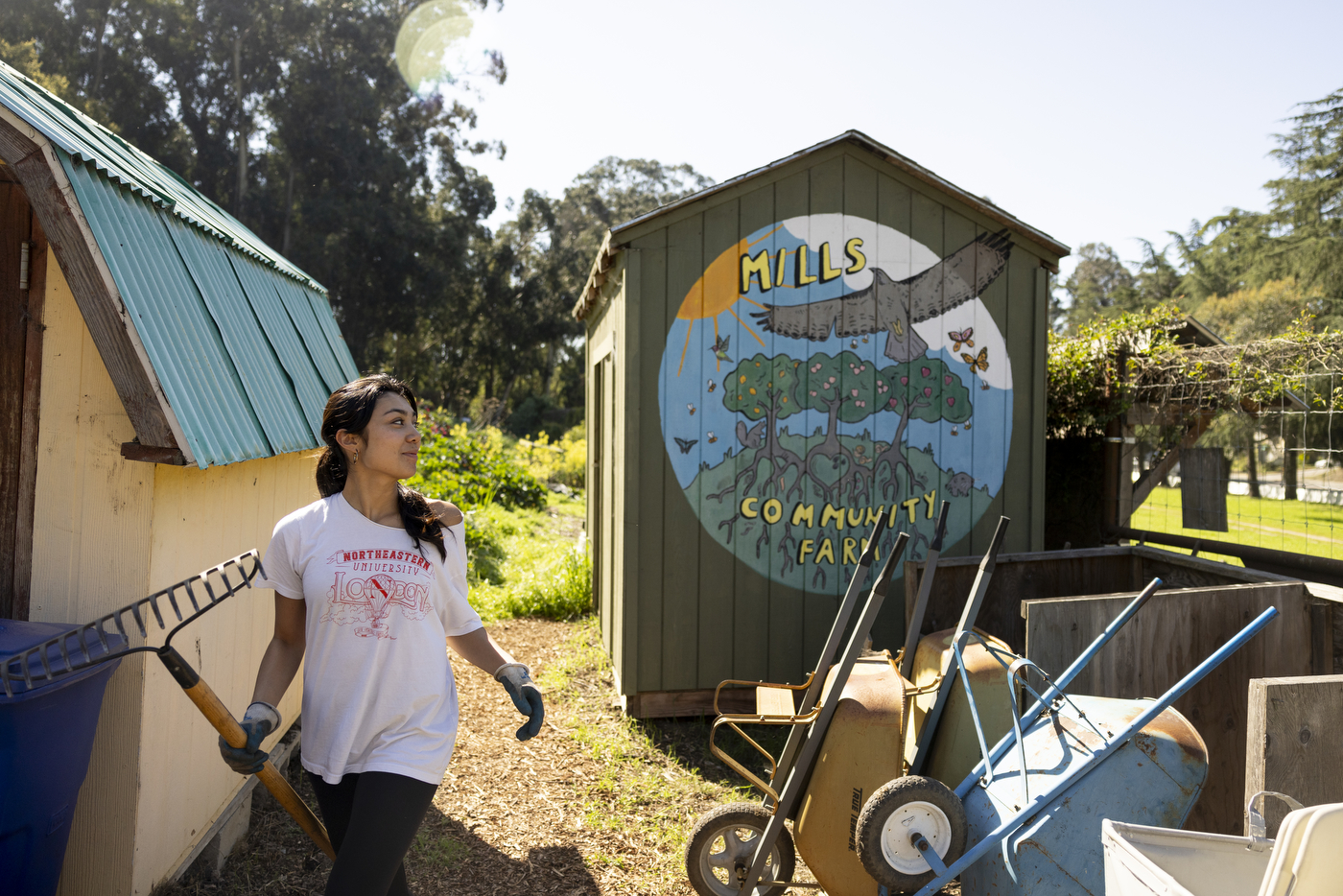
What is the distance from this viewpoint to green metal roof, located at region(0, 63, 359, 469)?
2.58m

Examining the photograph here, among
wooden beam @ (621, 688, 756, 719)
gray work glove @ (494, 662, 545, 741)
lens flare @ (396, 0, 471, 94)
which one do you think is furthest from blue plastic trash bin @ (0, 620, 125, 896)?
lens flare @ (396, 0, 471, 94)

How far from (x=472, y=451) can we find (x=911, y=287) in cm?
1005

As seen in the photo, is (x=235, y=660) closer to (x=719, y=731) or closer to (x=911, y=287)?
Result: (x=719, y=731)

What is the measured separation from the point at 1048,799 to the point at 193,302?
3403 millimetres

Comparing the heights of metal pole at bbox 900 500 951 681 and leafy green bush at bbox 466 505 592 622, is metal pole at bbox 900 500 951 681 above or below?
above

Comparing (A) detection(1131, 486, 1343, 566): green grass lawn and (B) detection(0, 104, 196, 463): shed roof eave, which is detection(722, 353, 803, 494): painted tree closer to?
(B) detection(0, 104, 196, 463): shed roof eave

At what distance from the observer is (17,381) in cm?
271

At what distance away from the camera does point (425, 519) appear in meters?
2.38

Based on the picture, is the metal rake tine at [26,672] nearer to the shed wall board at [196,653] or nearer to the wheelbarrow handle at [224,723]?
the wheelbarrow handle at [224,723]

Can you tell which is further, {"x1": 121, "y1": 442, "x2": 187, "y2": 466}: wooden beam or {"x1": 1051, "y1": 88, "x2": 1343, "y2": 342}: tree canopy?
{"x1": 1051, "y1": 88, "x2": 1343, "y2": 342}: tree canopy

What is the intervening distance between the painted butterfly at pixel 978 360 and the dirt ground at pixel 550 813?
2.93m

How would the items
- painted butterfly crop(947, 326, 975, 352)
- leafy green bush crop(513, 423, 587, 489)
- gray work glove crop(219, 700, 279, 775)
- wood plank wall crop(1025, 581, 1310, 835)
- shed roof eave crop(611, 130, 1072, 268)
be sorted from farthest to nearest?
leafy green bush crop(513, 423, 587, 489), painted butterfly crop(947, 326, 975, 352), shed roof eave crop(611, 130, 1072, 268), wood plank wall crop(1025, 581, 1310, 835), gray work glove crop(219, 700, 279, 775)

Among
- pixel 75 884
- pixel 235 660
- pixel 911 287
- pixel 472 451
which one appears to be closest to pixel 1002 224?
pixel 911 287

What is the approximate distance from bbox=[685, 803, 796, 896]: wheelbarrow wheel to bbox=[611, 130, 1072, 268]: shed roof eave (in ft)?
10.9
